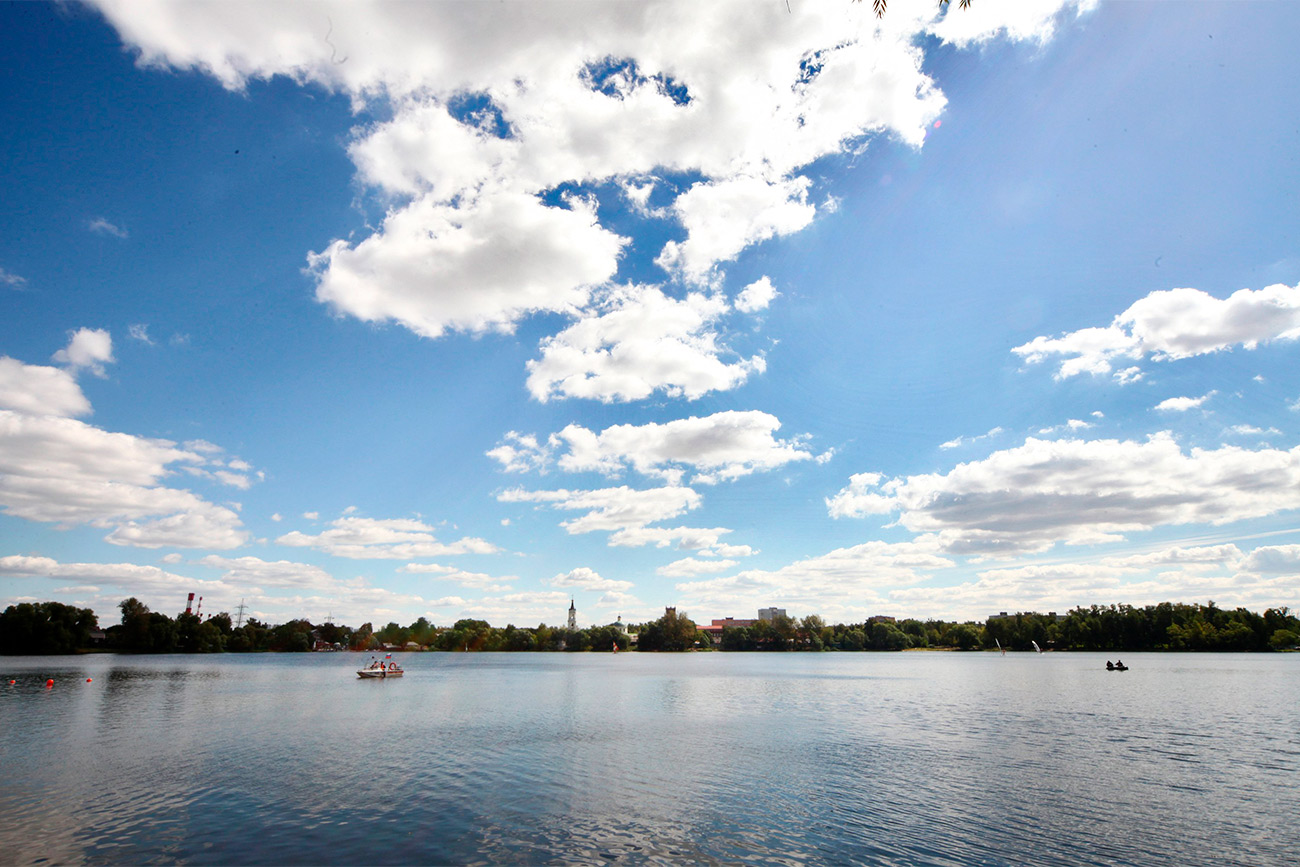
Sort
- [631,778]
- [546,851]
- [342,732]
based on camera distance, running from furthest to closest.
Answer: [342,732]
[631,778]
[546,851]

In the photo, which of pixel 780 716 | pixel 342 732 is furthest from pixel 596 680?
pixel 342 732

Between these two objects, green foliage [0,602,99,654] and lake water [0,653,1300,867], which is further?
green foliage [0,602,99,654]

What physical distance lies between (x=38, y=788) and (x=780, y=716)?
50.6 meters

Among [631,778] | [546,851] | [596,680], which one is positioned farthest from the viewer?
[596,680]

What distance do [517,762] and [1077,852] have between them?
27.9m

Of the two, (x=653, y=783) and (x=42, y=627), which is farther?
(x=42, y=627)

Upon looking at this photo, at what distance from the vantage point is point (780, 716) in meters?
58.6

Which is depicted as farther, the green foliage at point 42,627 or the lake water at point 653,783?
the green foliage at point 42,627

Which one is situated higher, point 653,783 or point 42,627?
point 42,627

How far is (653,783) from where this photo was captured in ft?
106

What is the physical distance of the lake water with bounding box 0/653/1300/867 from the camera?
74.7ft

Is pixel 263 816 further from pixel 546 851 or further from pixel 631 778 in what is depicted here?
pixel 631 778

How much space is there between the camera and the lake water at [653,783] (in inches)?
897

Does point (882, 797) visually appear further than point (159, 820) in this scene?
Yes
